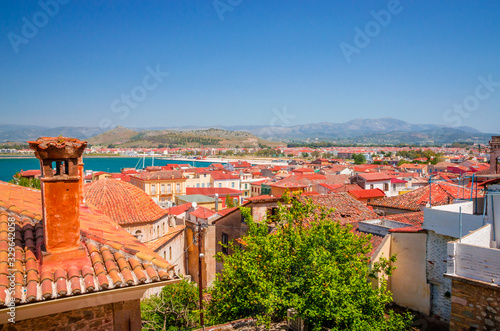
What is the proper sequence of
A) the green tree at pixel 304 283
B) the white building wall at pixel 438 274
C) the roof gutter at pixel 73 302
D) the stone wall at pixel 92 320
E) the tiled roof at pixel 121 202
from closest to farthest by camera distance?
the roof gutter at pixel 73 302, the stone wall at pixel 92 320, the green tree at pixel 304 283, the white building wall at pixel 438 274, the tiled roof at pixel 121 202

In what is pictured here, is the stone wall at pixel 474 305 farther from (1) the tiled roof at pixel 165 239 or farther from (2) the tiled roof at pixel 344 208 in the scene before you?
(1) the tiled roof at pixel 165 239

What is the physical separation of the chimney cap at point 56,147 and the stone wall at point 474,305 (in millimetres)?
9751

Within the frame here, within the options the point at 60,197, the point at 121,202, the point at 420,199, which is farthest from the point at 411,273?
the point at 121,202

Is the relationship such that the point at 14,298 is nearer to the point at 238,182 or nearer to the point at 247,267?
the point at 247,267

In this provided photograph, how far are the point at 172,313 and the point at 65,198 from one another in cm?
1151

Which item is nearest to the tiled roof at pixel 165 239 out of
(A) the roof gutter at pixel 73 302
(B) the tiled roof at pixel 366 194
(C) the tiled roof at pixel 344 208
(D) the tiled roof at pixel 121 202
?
(D) the tiled roof at pixel 121 202

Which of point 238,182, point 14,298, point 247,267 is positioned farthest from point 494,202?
point 238,182

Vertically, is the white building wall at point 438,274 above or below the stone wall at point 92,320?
below

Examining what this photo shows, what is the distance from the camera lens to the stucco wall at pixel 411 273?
13201 mm

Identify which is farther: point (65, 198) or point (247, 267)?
point (247, 267)

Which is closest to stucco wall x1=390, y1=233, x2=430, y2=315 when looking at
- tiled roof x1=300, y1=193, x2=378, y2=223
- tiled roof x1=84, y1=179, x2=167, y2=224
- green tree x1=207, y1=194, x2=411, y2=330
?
green tree x1=207, y1=194, x2=411, y2=330

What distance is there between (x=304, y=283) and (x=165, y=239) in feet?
40.5

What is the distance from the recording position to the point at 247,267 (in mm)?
9531

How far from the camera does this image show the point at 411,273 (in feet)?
44.8
